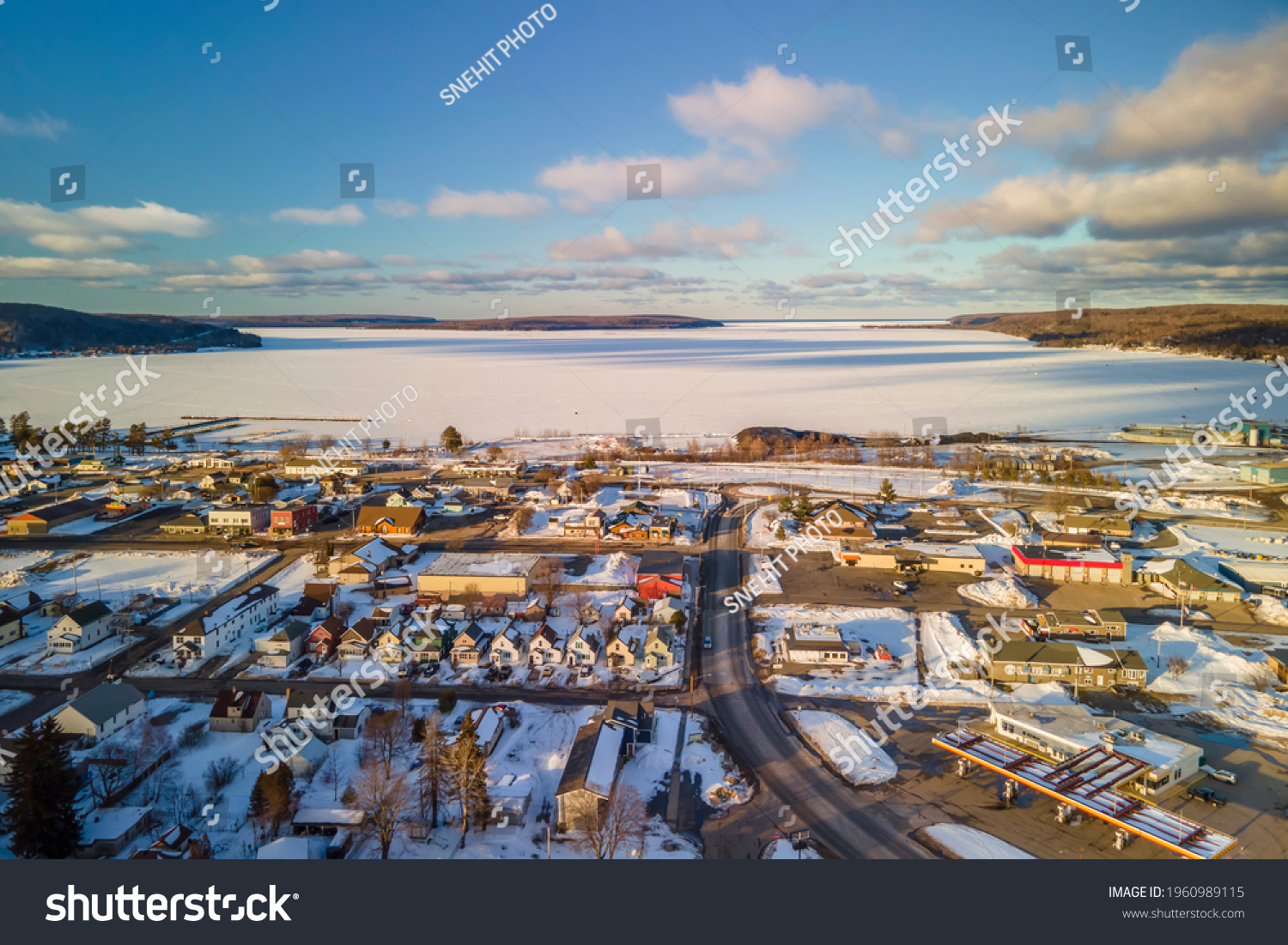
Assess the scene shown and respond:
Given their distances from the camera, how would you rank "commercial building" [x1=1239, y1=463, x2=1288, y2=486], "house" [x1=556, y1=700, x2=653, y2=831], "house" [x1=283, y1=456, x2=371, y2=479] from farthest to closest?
"house" [x1=283, y1=456, x2=371, y2=479]
"commercial building" [x1=1239, y1=463, x2=1288, y2=486]
"house" [x1=556, y1=700, x2=653, y2=831]

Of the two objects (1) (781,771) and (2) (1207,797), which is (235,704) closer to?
(1) (781,771)

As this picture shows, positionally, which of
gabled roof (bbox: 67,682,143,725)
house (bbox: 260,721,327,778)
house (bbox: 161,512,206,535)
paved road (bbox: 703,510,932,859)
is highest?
house (bbox: 161,512,206,535)

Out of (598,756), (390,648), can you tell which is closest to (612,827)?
(598,756)

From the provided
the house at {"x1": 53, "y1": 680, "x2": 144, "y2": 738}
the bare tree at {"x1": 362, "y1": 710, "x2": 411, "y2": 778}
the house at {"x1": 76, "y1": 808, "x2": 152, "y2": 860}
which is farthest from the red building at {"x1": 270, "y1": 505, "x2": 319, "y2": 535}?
the house at {"x1": 76, "y1": 808, "x2": 152, "y2": 860}

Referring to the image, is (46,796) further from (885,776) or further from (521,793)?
(885,776)

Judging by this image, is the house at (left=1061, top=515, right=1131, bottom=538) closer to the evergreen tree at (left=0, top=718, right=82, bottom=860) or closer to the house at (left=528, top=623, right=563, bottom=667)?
the house at (left=528, top=623, right=563, bottom=667)
